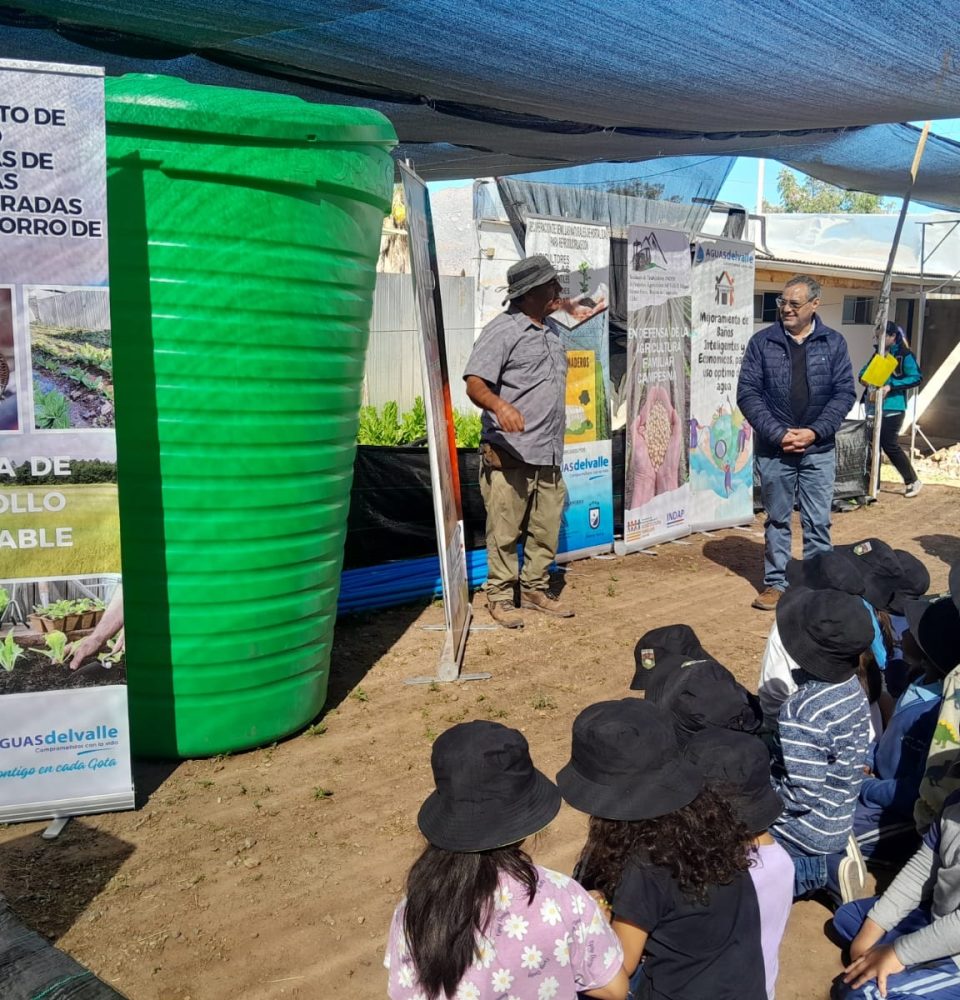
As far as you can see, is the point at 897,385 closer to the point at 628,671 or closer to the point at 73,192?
the point at 628,671

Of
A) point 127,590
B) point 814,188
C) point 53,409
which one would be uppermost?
point 814,188

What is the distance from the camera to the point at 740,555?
7641 mm

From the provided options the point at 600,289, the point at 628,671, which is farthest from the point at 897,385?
the point at 628,671

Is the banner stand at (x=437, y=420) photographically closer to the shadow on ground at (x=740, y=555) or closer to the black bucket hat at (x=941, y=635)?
the black bucket hat at (x=941, y=635)

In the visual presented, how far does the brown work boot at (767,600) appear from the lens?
19.9ft

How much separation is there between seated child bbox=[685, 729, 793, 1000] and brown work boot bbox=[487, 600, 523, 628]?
3.21 m

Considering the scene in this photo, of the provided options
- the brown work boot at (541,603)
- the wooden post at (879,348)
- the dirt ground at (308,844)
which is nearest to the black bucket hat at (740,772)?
the dirt ground at (308,844)

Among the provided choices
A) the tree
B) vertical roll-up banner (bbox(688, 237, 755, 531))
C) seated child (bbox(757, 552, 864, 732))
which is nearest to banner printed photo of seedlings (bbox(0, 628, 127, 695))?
seated child (bbox(757, 552, 864, 732))

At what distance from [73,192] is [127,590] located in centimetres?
135

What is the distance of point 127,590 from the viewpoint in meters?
3.57

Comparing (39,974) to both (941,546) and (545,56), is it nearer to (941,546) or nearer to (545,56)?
(545,56)

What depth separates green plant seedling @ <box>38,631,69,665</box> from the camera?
3.19m

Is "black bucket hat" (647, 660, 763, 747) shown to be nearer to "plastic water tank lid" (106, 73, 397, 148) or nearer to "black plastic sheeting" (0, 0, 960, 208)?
"plastic water tank lid" (106, 73, 397, 148)

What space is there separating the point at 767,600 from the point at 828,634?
3316mm
